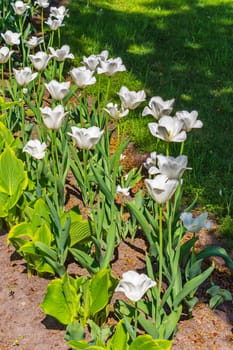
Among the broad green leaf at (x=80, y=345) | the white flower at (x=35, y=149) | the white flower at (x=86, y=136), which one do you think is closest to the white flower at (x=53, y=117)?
the white flower at (x=86, y=136)

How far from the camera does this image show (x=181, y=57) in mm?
5801

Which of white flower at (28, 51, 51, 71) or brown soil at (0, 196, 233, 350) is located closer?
brown soil at (0, 196, 233, 350)

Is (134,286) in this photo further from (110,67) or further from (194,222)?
(110,67)

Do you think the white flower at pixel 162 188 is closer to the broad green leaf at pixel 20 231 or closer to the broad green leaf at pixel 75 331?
the broad green leaf at pixel 75 331

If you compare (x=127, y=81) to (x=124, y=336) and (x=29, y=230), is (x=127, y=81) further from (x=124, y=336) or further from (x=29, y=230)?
(x=124, y=336)

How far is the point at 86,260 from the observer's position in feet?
8.89

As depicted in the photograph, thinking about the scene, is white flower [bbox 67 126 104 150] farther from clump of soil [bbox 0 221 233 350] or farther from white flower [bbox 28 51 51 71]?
white flower [bbox 28 51 51 71]

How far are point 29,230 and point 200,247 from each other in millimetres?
953

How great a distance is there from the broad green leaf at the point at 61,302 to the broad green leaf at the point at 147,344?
0.39 meters

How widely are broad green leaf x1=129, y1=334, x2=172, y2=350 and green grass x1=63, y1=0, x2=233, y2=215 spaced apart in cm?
152

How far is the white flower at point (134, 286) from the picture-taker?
2064mm

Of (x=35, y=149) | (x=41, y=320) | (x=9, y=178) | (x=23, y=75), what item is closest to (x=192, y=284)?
(x=41, y=320)

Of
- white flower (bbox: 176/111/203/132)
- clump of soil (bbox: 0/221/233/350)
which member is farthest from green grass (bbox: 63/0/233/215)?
white flower (bbox: 176/111/203/132)

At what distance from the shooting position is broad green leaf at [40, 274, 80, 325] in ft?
7.95
